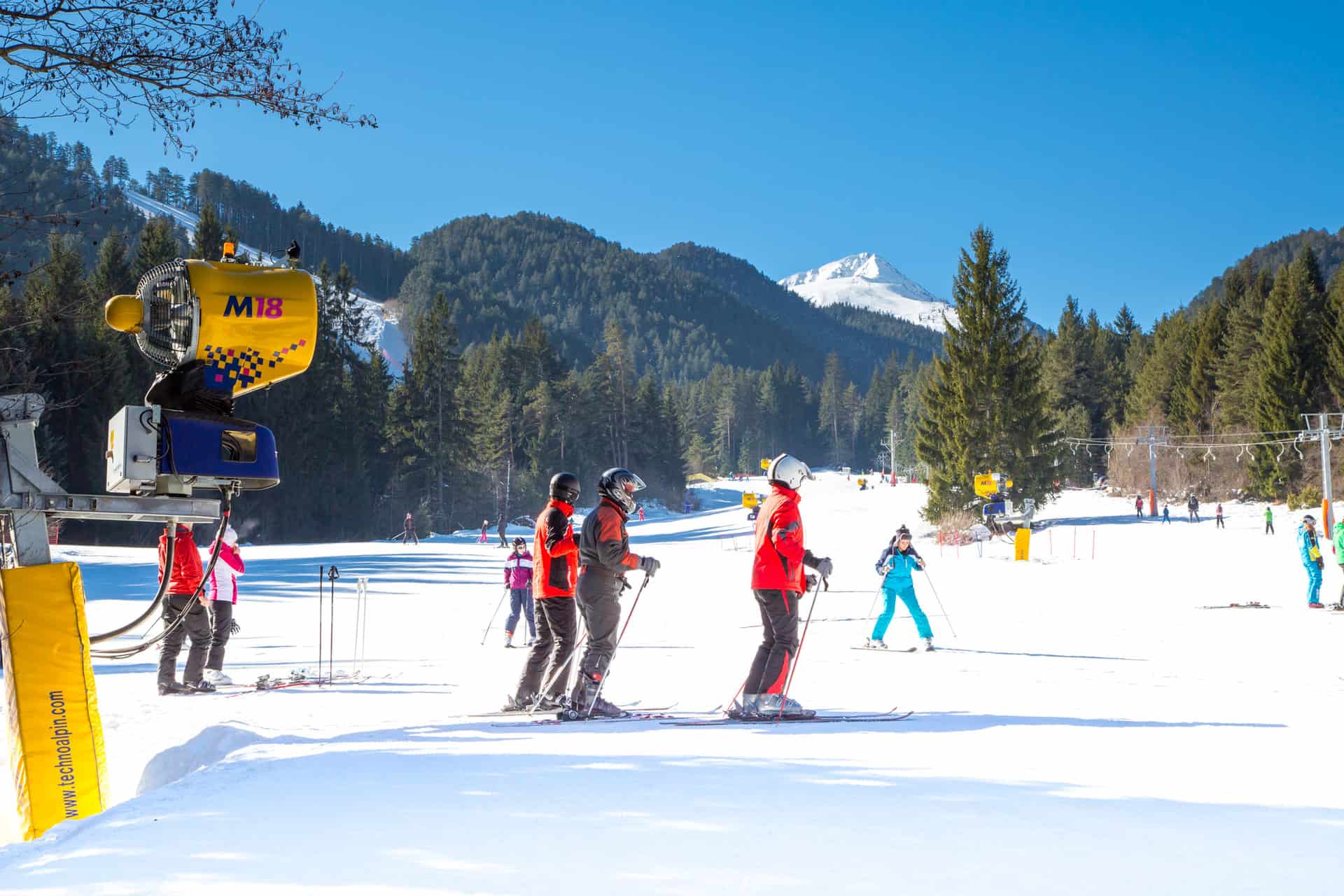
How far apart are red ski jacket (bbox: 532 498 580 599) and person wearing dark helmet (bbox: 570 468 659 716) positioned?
323mm

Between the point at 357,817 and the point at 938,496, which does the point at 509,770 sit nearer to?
the point at 357,817

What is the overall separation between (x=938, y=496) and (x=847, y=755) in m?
42.4

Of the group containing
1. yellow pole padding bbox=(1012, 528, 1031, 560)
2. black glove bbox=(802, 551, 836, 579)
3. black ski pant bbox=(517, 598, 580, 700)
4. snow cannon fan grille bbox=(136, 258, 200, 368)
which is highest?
snow cannon fan grille bbox=(136, 258, 200, 368)

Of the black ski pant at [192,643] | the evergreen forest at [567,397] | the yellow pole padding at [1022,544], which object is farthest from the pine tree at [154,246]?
the black ski pant at [192,643]

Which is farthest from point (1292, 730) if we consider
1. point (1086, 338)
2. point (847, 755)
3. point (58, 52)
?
point (1086, 338)

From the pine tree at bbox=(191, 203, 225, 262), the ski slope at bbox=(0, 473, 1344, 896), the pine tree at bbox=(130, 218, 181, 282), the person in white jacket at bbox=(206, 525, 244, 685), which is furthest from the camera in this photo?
the pine tree at bbox=(191, 203, 225, 262)

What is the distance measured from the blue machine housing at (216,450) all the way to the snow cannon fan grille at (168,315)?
38 cm

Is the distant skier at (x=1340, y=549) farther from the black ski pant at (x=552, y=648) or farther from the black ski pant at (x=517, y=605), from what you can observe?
the black ski pant at (x=552, y=648)

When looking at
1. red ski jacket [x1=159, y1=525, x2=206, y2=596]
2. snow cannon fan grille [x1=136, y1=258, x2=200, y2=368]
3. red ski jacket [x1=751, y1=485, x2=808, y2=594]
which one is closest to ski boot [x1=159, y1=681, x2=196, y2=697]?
red ski jacket [x1=159, y1=525, x2=206, y2=596]

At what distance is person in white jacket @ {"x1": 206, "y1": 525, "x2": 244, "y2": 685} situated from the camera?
10727 millimetres

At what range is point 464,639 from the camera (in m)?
16.8

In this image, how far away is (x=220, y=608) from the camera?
35.4 ft

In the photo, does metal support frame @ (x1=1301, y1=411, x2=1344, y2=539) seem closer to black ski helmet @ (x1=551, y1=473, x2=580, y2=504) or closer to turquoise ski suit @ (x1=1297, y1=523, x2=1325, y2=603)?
turquoise ski suit @ (x1=1297, y1=523, x2=1325, y2=603)

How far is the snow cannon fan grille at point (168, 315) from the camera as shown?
5328 millimetres
